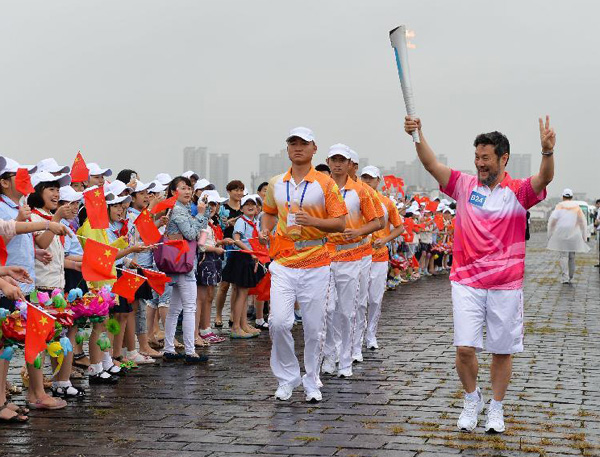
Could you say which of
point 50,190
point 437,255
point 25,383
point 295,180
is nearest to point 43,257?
point 50,190

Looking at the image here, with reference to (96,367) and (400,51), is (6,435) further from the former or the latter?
(400,51)

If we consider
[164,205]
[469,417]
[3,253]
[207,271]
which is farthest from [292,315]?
[207,271]

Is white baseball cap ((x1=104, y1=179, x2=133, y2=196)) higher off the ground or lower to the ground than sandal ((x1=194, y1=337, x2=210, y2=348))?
higher

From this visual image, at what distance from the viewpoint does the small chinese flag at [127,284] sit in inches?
336

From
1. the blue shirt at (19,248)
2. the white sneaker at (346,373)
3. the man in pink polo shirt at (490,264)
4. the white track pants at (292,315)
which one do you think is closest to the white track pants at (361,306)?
the white sneaker at (346,373)

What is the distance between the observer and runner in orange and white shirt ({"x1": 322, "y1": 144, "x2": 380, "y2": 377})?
8.96 metres

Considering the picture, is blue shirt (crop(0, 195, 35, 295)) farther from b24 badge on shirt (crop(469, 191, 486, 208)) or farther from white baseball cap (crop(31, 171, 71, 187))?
b24 badge on shirt (crop(469, 191, 486, 208))

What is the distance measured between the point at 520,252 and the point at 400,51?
1691 mm

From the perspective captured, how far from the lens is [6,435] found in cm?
646

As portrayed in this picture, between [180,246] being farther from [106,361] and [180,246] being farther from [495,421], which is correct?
[495,421]

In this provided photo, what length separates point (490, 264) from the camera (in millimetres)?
6457

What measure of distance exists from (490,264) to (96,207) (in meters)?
3.56

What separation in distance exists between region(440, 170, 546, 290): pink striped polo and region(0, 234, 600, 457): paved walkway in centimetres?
110

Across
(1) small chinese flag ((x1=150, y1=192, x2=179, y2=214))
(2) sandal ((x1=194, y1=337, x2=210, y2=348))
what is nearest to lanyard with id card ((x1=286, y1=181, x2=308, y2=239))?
(1) small chinese flag ((x1=150, y1=192, x2=179, y2=214))
